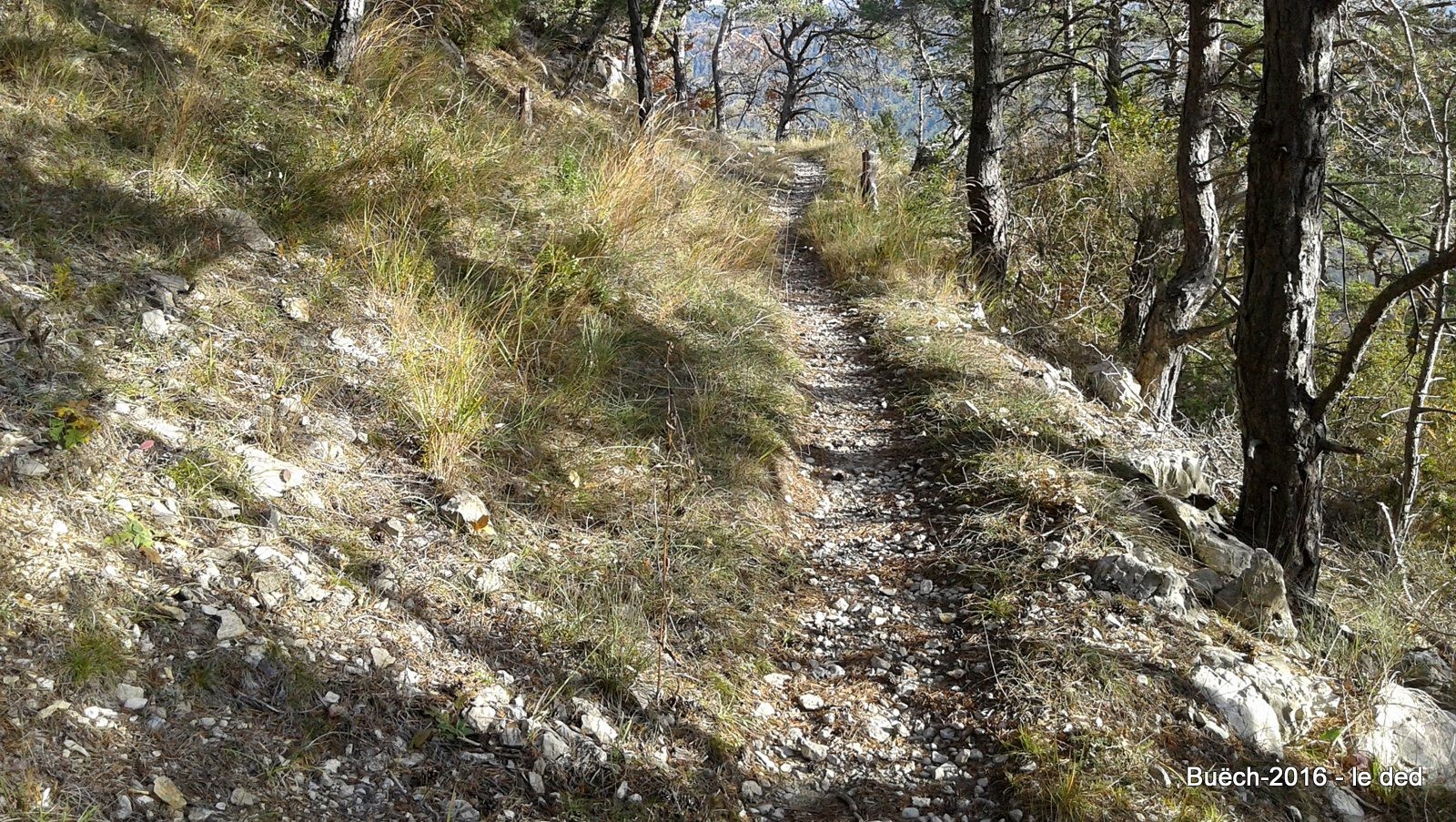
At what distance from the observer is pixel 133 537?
2414 mm

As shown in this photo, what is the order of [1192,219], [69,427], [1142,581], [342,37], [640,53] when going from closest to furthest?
[69,427] < [1142,581] < [342,37] < [1192,219] < [640,53]

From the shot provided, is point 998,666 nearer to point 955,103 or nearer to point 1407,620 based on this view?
point 1407,620

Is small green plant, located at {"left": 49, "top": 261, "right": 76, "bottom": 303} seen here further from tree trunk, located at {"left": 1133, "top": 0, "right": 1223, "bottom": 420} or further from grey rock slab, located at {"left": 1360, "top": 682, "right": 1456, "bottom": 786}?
tree trunk, located at {"left": 1133, "top": 0, "right": 1223, "bottom": 420}

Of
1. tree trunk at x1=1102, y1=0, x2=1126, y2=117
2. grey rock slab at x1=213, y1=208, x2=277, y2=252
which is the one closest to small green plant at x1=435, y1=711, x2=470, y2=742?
grey rock slab at x1=213, y1=208, x2=277, y2=252

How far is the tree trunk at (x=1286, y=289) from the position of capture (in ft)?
12.0

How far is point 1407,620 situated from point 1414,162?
6409 millimetres

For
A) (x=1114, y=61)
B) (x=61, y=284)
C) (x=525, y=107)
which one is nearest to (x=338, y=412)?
(x=61, y=284)

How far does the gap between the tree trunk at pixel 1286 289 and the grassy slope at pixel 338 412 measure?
7.30 ft

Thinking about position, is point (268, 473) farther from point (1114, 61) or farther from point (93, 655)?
point (1114, 61)

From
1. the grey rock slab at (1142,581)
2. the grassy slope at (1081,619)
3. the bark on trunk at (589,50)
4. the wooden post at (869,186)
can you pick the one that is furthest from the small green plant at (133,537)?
the bark on trunk at (589,50)

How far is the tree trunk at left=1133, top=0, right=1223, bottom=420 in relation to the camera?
19.5 ft

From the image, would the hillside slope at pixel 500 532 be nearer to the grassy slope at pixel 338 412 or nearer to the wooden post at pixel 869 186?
the grassy slope at pixel 338 412

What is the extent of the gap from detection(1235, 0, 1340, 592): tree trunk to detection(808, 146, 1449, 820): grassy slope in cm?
47

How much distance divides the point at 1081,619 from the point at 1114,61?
9.09 meters
